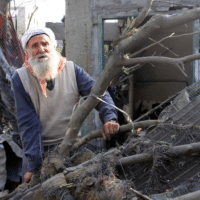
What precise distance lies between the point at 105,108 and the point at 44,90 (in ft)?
2.15

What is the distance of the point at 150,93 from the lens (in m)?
9.73

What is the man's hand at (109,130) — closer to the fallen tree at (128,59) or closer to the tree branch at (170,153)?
the fallen tree at (128,59)

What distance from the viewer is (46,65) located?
8.64 feet

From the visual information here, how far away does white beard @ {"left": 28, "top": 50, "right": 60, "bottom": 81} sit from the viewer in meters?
2.60

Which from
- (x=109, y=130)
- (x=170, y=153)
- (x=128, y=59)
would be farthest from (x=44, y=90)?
(x=170, y=153)

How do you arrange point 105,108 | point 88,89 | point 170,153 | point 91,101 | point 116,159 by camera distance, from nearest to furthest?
1. point 170,153
2. point 116,159
3. point 91,101
4. point 105,108
5. point 88,89

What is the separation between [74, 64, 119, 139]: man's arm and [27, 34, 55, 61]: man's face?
36cm

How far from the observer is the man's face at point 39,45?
268 cm

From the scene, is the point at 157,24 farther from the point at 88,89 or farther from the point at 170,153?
the point at 88,89

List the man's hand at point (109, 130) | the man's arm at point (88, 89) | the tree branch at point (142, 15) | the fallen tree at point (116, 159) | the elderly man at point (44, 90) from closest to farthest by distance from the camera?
the fallen tree at point (116, 159), the tree branch at point (142, 15), the man's hand at point (109, 130), the man's arm at point (88, 89), the elderly man at point (44, 90)

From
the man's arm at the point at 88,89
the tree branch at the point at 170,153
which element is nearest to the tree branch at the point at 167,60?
the tree branch at the point at 170,153

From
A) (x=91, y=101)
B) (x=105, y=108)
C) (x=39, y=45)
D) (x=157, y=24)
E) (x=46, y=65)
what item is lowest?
(x=105, y=108)

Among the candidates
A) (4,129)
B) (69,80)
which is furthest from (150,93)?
(69,80)

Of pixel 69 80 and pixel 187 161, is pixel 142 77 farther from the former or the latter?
pixel 187 161
